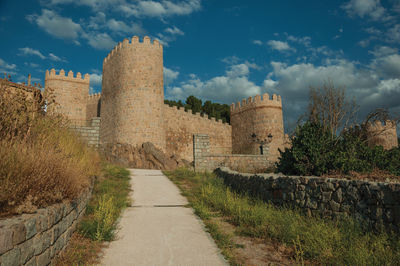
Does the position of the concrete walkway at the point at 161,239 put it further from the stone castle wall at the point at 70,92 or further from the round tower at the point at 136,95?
the stone castle wall at the point at 70,92

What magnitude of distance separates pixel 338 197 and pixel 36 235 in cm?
488

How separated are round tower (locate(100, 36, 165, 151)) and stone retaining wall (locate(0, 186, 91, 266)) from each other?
16.7 m

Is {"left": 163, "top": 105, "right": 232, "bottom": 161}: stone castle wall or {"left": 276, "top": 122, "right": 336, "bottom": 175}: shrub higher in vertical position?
{"left": 163, "top": 105, "right": 232, "bottom": 161}: stone castle wall

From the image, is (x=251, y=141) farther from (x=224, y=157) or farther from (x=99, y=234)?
(x=99, y=234)

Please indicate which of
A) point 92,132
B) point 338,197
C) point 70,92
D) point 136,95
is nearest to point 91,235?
point 338,197

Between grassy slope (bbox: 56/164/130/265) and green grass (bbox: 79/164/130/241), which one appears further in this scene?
green grass (bbox: 79/164/130/241)

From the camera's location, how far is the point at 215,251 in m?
3.98

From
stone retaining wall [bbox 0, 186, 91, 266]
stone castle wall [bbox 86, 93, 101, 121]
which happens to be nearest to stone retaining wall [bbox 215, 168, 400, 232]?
stone retaining wall [bbox 0, 186, 91, 266]

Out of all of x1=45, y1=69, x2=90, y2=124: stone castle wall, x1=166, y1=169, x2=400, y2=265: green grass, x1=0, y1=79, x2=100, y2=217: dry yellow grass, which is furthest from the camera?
x1=45, y1=69, x2=90, y2=124: stone castle wall

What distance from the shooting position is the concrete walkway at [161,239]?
366 cm

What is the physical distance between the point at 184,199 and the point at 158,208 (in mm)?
1295

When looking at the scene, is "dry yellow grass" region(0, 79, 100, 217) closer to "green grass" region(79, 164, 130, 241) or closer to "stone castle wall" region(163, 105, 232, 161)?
"green grass" region(79, 164, 130, 241)

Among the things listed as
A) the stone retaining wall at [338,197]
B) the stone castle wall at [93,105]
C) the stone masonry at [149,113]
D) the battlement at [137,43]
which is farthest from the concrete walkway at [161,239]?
the stone castle wall at [93,105]

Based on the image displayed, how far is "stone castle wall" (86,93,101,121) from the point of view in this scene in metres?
27.0
